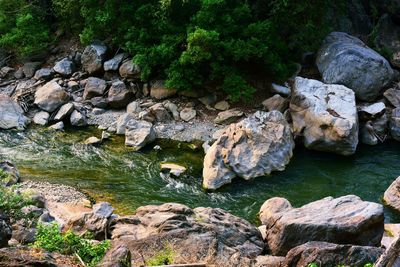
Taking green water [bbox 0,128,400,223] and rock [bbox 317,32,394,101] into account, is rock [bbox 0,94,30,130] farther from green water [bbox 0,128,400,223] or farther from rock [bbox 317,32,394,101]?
rock [bbox 317,32,394,101]

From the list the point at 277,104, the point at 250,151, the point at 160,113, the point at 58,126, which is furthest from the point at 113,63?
the point at 250,151

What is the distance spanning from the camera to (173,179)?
50.6 ft

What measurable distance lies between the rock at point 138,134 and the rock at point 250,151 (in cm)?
277

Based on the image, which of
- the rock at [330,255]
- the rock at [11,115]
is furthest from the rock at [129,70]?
the rock at [330,255]

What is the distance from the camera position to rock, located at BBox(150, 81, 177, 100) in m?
20.3

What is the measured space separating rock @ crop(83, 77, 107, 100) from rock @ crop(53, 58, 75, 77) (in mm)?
1604

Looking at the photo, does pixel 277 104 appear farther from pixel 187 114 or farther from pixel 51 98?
pixel 51 98

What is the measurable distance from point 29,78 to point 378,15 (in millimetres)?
17590

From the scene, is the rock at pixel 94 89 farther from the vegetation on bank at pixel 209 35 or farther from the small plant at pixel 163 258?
the small plant at pixel 163 258

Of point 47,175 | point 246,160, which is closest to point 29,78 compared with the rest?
point 47,175

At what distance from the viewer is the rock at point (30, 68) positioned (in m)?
22.6

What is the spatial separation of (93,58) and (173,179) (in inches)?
351

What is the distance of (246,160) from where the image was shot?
611 inches

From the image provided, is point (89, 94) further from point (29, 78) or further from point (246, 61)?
point (246, 61)
